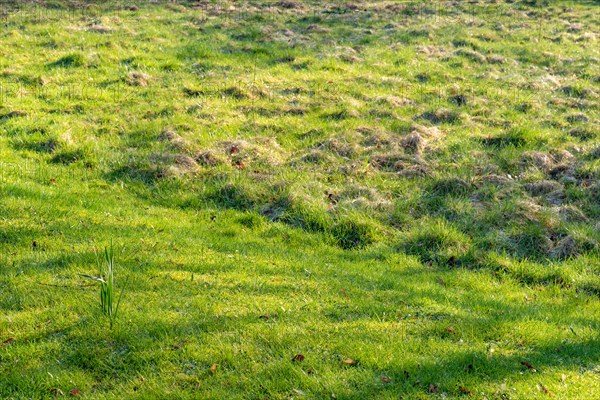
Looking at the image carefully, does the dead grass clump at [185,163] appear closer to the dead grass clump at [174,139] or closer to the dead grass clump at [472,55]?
the dead grass clump at [174,139]

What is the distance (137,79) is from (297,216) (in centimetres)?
753

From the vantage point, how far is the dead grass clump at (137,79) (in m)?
14.8

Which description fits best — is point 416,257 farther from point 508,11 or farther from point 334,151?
point 508,11

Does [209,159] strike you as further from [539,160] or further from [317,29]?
[317,29]

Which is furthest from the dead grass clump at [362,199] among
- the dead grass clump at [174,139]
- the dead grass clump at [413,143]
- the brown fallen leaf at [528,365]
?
the brown fallen leaf at [528,365]

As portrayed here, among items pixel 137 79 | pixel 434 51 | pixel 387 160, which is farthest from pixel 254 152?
pixel 434 51

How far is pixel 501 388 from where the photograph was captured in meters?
5.42

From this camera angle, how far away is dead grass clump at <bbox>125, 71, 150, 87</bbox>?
48.4 ft

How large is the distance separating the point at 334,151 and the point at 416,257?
11.7 feet

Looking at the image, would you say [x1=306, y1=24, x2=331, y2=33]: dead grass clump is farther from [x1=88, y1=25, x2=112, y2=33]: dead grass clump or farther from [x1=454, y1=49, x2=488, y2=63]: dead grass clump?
[x1=88, y1=25, x2=112, y2=33]: dead grass clump

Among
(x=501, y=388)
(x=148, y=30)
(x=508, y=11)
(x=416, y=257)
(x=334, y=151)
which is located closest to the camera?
(x=501, y=388)

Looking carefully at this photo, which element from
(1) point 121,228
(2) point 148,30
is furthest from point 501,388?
(2) point 148,30

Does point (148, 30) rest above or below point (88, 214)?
above

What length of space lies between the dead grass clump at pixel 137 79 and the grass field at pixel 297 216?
72 mm
